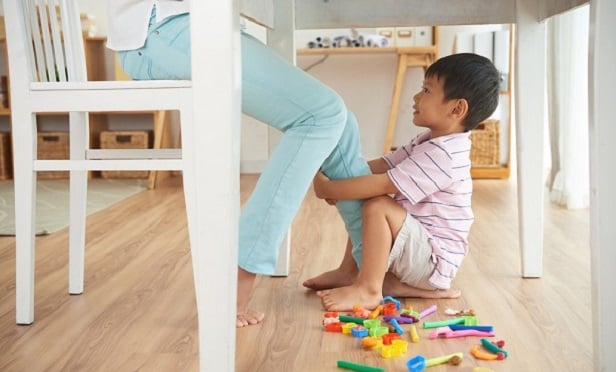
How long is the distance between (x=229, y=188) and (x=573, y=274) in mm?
1032

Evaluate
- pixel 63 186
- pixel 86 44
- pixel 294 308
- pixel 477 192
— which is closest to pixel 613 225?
pixel 294 308

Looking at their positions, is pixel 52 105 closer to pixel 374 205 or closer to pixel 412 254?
pixel 374 205

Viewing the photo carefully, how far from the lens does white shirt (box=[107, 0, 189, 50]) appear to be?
1.13 meters

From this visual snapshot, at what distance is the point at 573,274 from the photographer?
165 centimetres

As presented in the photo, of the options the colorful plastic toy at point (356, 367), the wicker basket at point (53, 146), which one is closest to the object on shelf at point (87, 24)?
the wicker basket at point (53, 146)

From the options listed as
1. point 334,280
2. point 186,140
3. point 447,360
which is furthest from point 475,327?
point 186,140

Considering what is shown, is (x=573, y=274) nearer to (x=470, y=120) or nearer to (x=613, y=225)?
(x=470, y=120)

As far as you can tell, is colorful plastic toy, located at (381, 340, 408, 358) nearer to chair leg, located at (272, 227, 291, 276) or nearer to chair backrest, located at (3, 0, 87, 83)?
chair leg, located at (272, 227, 291, 276)

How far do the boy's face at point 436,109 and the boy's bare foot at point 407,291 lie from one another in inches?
13.0

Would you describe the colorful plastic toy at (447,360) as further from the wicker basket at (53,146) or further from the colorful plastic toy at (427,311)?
the wicker basket at (53,146)

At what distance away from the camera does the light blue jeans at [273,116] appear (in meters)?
Answer: 1.15

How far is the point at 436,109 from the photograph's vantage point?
1.44 metres

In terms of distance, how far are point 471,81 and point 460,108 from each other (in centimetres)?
6

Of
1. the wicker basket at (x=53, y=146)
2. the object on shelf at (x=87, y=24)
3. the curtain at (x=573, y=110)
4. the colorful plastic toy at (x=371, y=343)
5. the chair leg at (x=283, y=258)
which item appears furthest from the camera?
the object on shelf at (x=87, y=24)
